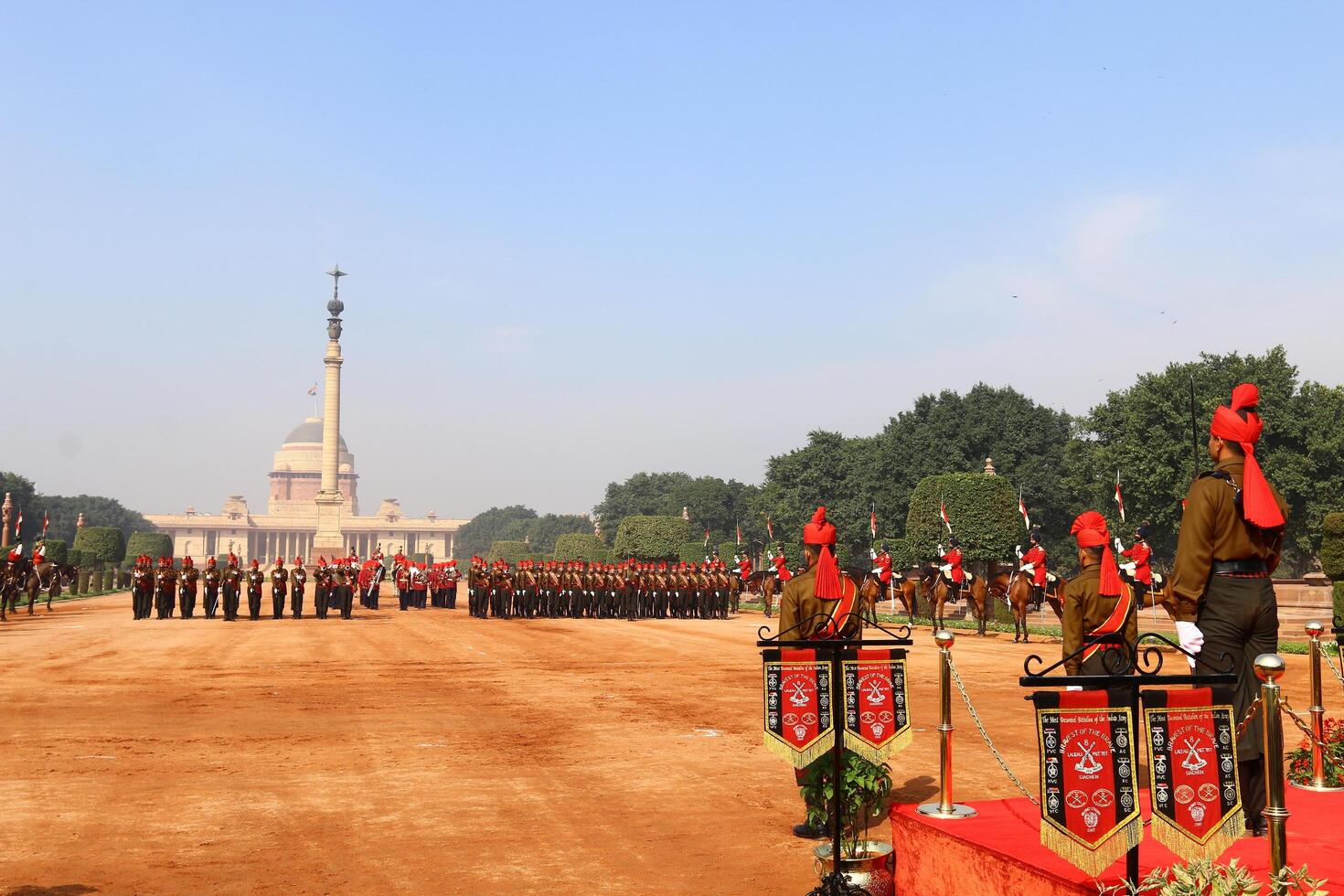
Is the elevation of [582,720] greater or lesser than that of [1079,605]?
lesser

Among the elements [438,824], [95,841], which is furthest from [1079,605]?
[95,841]

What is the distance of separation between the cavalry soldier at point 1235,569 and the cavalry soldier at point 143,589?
111 ft

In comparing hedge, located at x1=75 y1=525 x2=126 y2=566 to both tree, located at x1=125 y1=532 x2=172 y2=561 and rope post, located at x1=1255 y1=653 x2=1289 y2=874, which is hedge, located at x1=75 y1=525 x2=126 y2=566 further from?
rope post, located at x1=1255 y1=653 x2=1289 y2=874

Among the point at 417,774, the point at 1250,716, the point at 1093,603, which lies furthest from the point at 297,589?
the point at 1250,716

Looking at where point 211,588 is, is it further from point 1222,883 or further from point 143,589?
point 1222,883

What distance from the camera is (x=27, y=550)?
77.0 metres

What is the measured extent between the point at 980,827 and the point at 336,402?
110089 millimetres

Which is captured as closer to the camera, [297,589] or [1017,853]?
[1017,853]

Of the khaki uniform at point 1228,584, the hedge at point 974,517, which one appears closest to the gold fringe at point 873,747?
the khaki uniform at point 1228,584

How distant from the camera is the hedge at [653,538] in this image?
72.6 metres

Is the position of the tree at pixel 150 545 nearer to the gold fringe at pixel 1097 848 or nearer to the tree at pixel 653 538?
the tree at pixel 653 538

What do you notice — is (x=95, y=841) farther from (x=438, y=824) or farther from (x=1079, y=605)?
(x=1079, y=605)

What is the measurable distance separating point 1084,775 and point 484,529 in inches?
7213

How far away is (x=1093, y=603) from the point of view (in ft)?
27.9
